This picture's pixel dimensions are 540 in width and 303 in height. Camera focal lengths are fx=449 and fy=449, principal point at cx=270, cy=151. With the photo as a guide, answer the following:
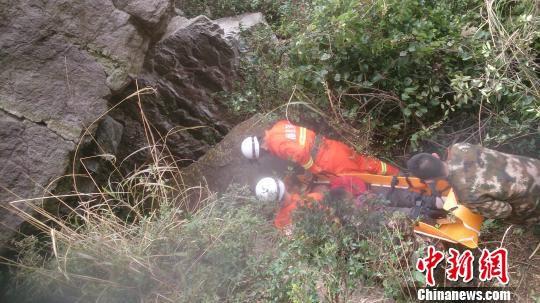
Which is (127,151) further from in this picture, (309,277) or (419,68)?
(419,68)

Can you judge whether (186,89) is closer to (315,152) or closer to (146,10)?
(146,10)

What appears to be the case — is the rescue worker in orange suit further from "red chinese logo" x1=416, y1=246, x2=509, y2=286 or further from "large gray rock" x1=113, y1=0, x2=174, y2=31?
"large gray rock" x1=113, y1=0, x2=174, y2=31

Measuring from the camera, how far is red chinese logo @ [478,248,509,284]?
332 cm

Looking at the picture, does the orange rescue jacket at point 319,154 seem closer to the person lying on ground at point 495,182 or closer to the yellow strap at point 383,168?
the yellow strap at point 383,168

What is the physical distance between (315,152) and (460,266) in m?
1.78

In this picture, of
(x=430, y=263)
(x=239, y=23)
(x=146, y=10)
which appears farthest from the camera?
(x=239, y=23)

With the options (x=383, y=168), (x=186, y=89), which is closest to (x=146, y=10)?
(x=186, y=89)

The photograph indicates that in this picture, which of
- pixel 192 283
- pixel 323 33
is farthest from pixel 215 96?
pixel 192 283

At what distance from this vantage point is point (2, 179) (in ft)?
12.3

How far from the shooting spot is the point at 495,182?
3105 mm

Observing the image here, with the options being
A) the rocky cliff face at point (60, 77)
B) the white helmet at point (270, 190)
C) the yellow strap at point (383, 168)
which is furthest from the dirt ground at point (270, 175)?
the rocky cliff face at point (60, 77)

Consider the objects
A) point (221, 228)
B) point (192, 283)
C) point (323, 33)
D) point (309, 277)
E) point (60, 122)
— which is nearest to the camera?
point (309, 277)

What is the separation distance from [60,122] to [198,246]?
1670mm

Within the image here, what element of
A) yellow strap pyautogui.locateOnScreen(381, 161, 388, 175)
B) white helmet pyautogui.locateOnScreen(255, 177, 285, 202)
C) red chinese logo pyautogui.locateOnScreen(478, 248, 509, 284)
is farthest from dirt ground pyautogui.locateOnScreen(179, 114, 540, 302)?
yellow strap pyautogui.locateOnScreen(381, 161, 388, 175)
